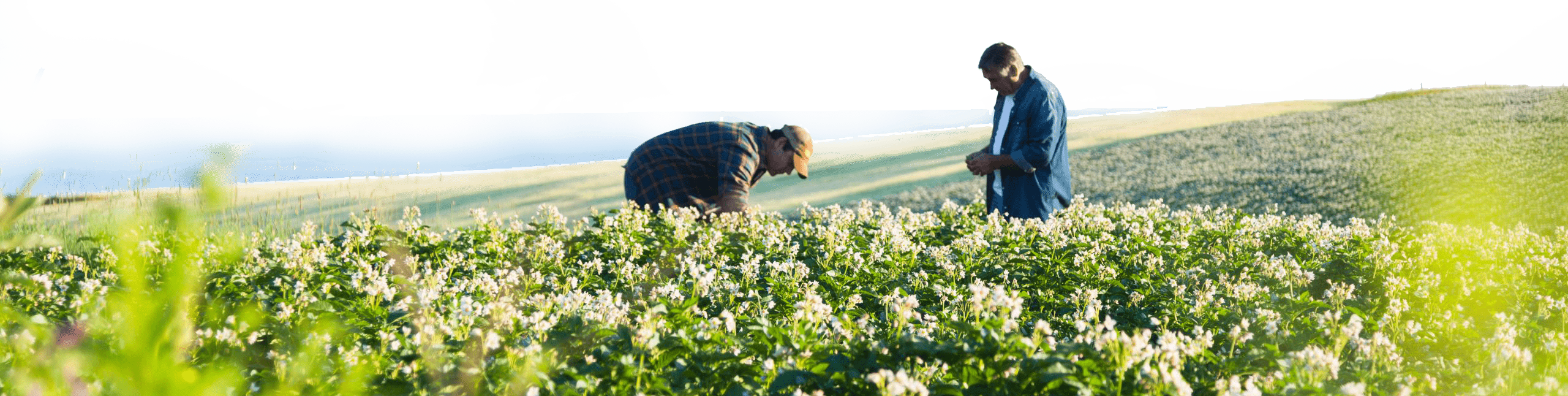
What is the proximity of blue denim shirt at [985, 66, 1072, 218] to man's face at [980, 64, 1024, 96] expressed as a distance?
6cm

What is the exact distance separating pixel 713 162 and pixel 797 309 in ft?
13.5

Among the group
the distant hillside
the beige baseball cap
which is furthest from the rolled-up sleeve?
the distant hillside

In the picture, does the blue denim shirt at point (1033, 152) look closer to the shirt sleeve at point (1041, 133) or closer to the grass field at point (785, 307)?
the shirt sleeve at point (1041, 133)

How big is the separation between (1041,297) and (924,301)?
71cm

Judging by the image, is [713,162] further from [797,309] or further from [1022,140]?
[797,309]

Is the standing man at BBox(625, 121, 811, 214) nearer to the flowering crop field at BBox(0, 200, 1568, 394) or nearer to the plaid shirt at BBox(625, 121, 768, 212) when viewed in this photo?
the plaid shirt at BBox(625, 121, 768, 212)

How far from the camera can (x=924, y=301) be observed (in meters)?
5.59

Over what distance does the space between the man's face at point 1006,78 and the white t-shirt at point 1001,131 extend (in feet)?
0.25

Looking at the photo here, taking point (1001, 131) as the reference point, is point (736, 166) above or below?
below

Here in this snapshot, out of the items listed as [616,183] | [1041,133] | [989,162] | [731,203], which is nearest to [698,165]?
[731,203]

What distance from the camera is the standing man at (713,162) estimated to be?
8234mm

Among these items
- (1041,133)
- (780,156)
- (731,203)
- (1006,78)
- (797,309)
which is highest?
(1006,78)

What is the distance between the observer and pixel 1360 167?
60.3ft

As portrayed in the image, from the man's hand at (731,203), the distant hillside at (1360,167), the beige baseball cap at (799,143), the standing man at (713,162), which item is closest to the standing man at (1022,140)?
the beige baseball cap at (799,143)
